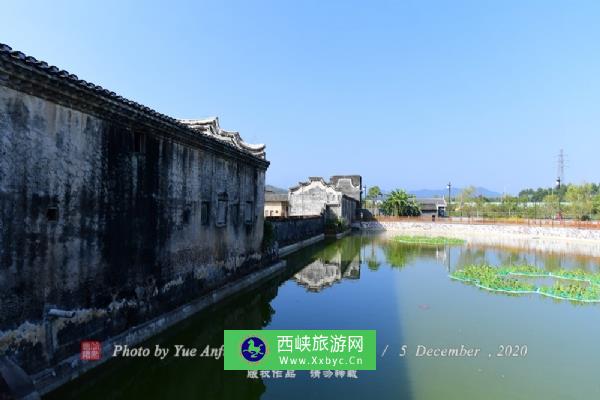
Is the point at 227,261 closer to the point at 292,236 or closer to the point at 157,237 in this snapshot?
the point at 157,237

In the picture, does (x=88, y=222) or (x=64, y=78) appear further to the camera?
(x=88, y=222)

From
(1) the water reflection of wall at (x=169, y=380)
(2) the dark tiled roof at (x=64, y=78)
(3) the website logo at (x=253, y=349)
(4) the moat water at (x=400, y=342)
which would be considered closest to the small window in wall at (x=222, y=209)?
(4) the moat water at (x=400, y=342)

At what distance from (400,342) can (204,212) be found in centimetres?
552

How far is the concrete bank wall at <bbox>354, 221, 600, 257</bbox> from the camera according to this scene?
2555cm

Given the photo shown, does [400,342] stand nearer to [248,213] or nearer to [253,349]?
[253,349]

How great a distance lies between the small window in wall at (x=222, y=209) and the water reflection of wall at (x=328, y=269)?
12.8 ft

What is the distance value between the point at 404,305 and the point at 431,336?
2417 mm

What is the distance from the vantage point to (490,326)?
8.44 m

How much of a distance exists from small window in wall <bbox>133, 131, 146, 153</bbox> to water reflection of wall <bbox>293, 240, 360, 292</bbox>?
7346 mm

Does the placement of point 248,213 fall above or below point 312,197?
below

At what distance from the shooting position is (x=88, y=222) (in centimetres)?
556

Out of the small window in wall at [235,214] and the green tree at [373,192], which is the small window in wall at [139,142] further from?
the green tree at [373,192]

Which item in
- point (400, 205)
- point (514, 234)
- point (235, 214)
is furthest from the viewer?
point (400, 205)

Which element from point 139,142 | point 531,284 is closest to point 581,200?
point 531,284
